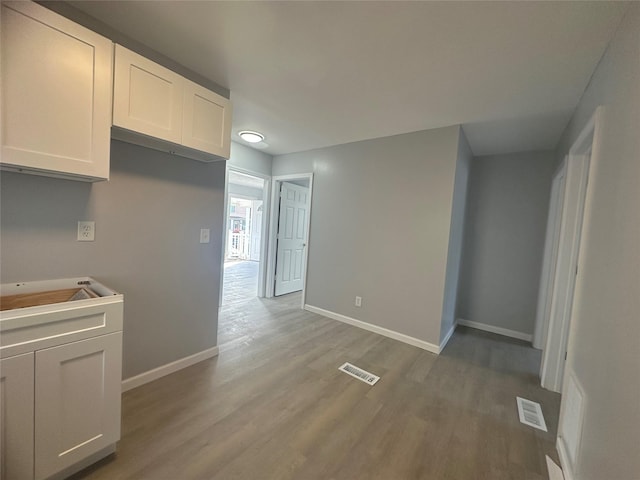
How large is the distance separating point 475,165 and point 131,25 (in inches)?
164

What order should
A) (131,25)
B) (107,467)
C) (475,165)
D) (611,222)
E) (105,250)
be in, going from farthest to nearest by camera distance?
1. (475,165)
2. (105,250)
3. (131,25)
4. (107,467)
5. (611,222)

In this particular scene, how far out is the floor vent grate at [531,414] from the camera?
1.93 m

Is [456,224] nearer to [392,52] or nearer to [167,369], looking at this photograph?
[392,52]

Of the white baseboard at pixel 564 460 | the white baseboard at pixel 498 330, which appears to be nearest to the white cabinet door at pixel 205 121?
the white baseboard at pixel 564 460

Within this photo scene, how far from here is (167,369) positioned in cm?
223

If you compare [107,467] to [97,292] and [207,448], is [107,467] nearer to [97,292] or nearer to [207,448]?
[207,448]

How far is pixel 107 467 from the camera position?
4.57 ft

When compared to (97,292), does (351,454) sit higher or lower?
lower

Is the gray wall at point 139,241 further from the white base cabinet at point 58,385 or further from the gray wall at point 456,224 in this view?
the gray wall at point 456,224

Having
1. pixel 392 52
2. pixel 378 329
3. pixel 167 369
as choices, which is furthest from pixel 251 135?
pixel 378 329

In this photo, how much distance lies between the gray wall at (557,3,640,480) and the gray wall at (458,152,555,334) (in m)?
2.17

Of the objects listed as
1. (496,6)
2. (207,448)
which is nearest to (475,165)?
(496,6)

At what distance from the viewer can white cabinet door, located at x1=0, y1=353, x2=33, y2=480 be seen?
3.54ft

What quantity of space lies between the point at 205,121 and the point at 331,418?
2.33 metres
